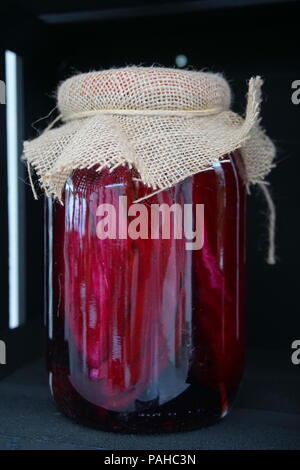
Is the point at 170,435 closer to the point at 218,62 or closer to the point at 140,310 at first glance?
the point at 140,310

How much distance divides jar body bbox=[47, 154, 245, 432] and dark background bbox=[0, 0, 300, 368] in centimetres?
19

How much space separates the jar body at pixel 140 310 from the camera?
62 centimetres

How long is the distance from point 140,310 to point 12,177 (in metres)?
0.30

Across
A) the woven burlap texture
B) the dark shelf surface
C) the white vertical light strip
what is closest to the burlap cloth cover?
the woven burlap texture

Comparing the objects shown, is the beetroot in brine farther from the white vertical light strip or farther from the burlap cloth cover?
the white vertical light strip

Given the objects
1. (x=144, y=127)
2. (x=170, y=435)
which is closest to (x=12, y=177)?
(x=144, y=127)

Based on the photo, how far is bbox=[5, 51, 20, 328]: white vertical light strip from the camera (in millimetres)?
799

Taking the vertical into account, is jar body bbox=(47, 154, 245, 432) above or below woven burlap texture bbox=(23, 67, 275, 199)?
below

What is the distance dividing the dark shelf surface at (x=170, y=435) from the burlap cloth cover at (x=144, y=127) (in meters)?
0.24

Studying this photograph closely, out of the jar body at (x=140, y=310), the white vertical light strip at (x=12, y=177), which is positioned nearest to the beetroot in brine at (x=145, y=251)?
the jar body at (x=140, y=310)

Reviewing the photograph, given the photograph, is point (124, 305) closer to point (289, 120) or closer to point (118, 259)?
point (118, 259)

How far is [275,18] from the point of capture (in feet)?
2.73

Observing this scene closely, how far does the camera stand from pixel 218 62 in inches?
34.4

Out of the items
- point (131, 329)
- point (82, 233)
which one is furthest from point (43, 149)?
point (131, 329)
